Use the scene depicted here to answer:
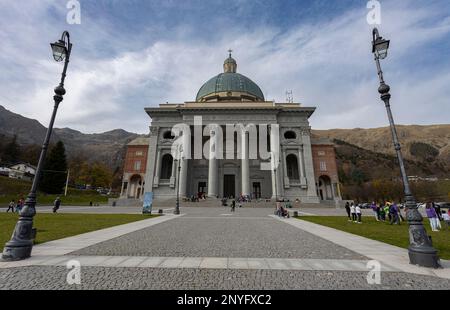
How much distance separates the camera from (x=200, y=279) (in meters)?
4.59

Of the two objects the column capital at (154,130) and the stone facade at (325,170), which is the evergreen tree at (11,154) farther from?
the stone facade at (325,170)

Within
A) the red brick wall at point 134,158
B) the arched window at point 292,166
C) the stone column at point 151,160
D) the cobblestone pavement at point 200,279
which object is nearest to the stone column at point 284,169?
the arched window at point 292,166

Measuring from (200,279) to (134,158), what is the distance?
48620mm

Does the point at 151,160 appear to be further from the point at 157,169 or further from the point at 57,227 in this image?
the point at 57,227

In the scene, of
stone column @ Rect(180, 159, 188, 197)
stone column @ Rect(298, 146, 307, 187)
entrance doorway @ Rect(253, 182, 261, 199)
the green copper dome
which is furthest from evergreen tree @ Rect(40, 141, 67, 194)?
stone column @ Rect(298, 146, 307, 187)

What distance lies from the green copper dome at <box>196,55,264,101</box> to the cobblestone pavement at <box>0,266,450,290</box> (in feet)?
168

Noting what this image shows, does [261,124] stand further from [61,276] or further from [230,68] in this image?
[61,276]

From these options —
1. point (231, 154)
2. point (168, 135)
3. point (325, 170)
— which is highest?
point (168, 135)

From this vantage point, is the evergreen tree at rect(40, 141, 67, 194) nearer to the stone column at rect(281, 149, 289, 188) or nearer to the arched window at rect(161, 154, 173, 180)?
the arched window at rect(161, 154, 173, 180)

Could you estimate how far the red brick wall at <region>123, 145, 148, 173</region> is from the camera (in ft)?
159

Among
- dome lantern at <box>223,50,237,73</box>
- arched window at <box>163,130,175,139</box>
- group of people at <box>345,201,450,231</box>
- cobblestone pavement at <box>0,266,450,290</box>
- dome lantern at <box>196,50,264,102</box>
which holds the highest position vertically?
dome lantern at <box>223,50,237,73</box>

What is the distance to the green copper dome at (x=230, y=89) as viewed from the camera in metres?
55.4

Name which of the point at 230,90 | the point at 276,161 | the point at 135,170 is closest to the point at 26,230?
the point at 276,161

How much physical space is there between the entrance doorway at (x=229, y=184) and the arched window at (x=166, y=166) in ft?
39.4
